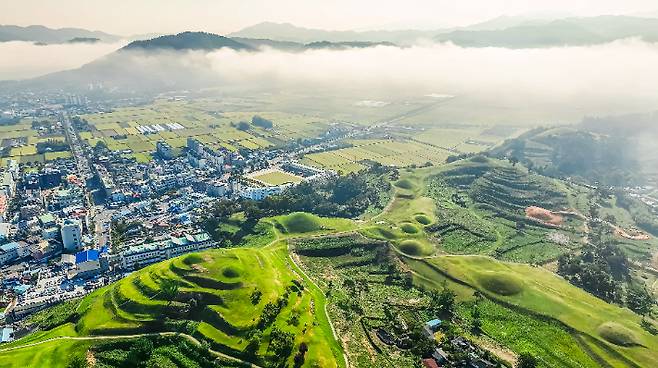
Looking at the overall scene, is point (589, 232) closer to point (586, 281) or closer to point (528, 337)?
point (586, 281)

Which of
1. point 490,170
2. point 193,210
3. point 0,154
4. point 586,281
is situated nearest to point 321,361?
point 586,281

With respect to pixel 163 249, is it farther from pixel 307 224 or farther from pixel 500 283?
pixel 500 283

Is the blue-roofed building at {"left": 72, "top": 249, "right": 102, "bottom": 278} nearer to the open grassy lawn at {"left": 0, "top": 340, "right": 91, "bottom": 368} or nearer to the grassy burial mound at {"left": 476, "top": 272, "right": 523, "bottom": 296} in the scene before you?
the open grassy lawn at {"left": 0, "top": 340, "right": 91, "bottom": 368}

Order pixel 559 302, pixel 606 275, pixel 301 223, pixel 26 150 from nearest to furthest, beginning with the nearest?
pixel 559 302 → pixel 606 275 → pixel 301 223 → pixel 26 150

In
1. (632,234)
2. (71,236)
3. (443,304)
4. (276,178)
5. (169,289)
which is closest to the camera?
(169,289)

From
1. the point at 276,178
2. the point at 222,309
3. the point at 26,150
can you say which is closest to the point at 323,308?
the point at 222,309

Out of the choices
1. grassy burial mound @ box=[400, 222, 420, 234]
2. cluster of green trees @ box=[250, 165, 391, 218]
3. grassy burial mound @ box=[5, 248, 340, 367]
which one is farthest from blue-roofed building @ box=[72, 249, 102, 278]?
grassy burial mound @ box=[400, 222, 420, 234]
